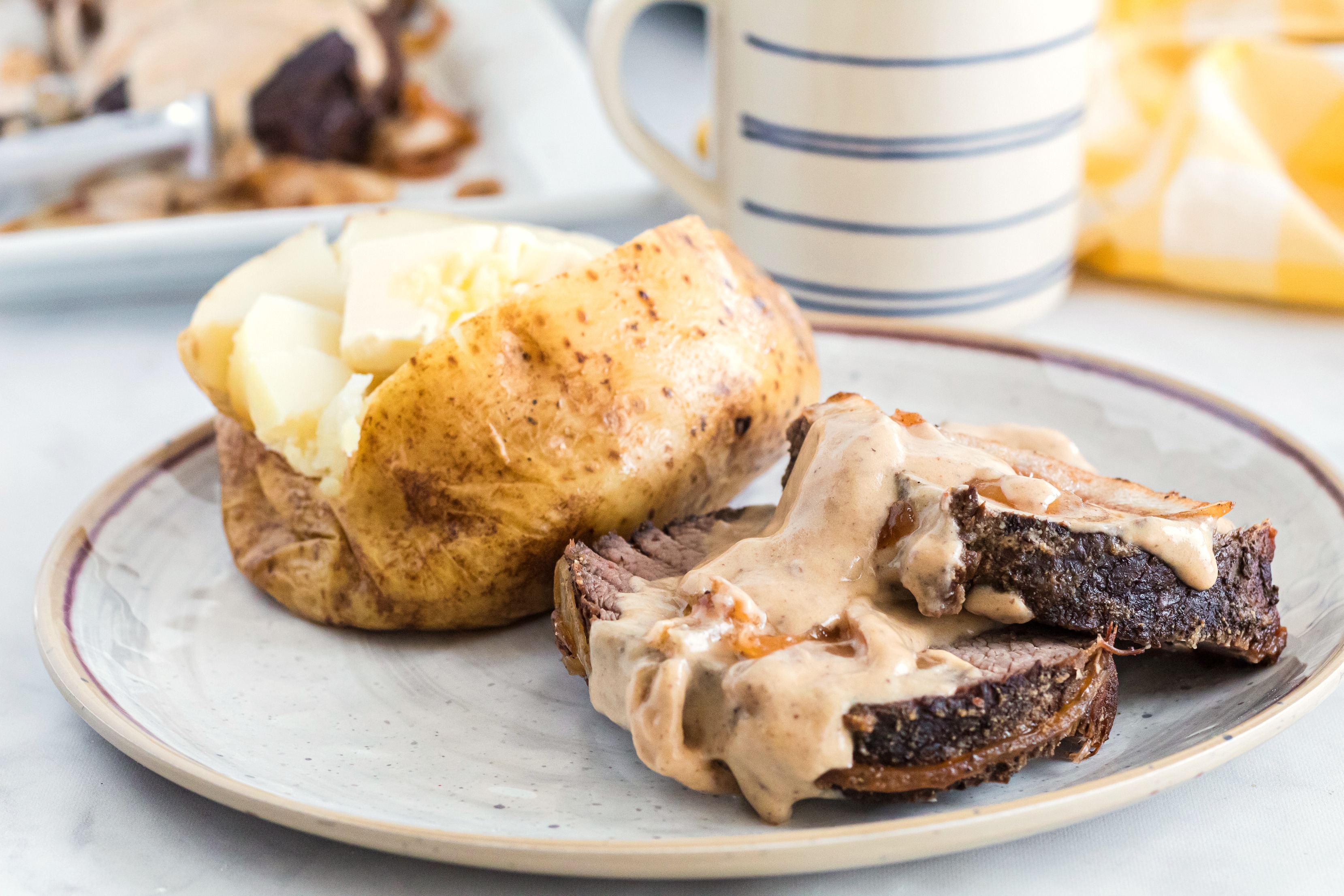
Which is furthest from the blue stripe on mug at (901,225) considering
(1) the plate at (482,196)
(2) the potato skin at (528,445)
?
(2) the potato skin at (528,445)

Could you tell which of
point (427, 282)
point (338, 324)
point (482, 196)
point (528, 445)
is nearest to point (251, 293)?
point (338, 324)

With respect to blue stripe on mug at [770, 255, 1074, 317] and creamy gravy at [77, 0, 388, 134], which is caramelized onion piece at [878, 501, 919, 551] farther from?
creamy gravy at [77, 0, 388, 134]

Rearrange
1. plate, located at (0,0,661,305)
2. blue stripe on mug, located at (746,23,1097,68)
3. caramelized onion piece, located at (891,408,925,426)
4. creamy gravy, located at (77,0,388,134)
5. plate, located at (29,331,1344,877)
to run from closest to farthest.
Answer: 1. plate, located at (29,331,1344,877)
2. caramelized onion piece, located at (891,408,925,426)
3. blue stripe on mug, located at (746,23,1097,68)
4. plate, located at (0,0,661,305)
5. creamy gravy, located at (77,0,388,134)

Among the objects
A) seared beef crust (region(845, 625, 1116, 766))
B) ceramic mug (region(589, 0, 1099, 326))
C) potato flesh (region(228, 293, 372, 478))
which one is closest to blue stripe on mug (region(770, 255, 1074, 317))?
ceramic mug (region(589, 0, 1099, 326))

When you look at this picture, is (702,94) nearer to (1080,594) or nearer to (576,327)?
(576,327)

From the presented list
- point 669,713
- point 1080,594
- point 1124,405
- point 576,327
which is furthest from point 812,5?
point 669,713

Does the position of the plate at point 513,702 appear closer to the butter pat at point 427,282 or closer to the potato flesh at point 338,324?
the potato flesh at point 338,324
